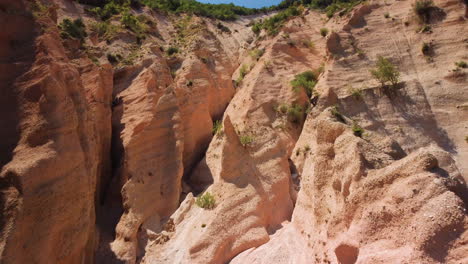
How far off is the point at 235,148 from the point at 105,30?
15.3 metres

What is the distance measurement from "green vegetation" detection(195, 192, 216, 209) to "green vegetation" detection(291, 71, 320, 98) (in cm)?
970

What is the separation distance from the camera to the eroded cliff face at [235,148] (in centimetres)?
921

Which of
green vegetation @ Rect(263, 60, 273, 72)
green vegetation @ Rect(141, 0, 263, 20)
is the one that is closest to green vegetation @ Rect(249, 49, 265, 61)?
green vegetation @ Rect(263, 60, 273, 72)

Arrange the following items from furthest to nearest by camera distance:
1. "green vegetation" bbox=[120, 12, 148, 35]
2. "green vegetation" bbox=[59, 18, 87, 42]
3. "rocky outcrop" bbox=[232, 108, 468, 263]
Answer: "green vegetation" bbox=[120, 12, 148, 35]
"green vegetation" bbox=[59, 18, 87, 42]
"rocky outcrop" bbox=[232, 108, 468, 263]

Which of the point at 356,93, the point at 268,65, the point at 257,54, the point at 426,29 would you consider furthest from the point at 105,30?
the point at 426,29

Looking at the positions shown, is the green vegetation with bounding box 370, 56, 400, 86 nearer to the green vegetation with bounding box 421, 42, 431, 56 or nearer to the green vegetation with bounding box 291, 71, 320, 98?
the green vegetation with bounding box 421, 42, 431, 56

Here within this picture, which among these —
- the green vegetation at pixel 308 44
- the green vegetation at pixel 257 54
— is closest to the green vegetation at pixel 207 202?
the green vegetation at pixel 257 54

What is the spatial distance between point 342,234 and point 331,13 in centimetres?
2386

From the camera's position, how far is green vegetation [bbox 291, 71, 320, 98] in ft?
69.3

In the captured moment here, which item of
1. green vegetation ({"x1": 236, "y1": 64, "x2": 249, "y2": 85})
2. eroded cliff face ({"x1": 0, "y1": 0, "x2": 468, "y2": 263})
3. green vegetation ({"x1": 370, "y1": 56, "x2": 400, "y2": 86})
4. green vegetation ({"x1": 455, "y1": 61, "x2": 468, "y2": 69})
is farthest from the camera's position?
green vegetation ({"x1": 236, "y1": 64, "x2": 249, "y2": 85})

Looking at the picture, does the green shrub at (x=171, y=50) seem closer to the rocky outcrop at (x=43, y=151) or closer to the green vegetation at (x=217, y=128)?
the green vegetation at (x=217, y=128)

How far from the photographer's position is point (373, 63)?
2091 cm

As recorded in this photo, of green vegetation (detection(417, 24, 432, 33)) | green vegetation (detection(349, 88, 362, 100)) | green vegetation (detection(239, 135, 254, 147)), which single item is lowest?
green vegetation (detection(239, 135, 254, 147))

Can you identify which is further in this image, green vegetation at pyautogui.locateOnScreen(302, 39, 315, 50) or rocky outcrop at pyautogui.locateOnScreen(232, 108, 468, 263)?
green vegetation at pyautogui.locateOnScreen(302, 39, 315, 50)
